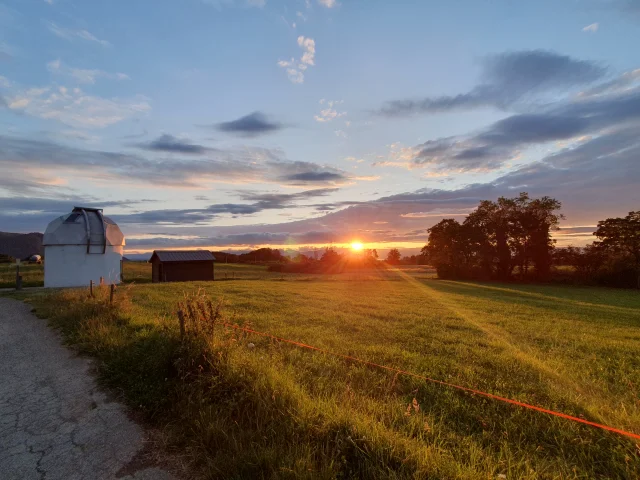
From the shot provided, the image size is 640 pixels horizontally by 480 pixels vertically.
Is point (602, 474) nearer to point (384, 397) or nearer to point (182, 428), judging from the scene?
point (384, 397)

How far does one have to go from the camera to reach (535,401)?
189 inches

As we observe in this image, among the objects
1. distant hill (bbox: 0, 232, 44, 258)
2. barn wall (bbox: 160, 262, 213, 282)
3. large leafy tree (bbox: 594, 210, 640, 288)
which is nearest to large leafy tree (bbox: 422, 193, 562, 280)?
large leafy tree (bbox: 594, 210, 640, 288)

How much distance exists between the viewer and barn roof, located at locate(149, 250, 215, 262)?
33375 millimetres

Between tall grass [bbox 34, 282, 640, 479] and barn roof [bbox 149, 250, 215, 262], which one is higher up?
barn roof [bbox 149, 250, 215, 262]

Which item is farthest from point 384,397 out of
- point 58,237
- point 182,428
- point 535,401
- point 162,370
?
point 58,237

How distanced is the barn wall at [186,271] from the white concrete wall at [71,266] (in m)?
6.85

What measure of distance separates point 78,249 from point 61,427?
2563 cm

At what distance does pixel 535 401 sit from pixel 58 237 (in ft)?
97.9

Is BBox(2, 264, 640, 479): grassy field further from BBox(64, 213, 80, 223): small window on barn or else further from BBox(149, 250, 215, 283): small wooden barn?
BBox(149, 250, 215, 283): small wooden barn

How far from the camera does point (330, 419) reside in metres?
3.38

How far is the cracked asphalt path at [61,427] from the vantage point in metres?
3.28

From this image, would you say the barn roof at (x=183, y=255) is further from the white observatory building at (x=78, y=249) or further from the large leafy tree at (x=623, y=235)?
the large leafy tree at (x=623, y=235)

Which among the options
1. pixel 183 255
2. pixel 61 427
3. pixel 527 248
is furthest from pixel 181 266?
pixel 527 248

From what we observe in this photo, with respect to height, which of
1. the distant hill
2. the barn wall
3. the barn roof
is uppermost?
the distant hill
